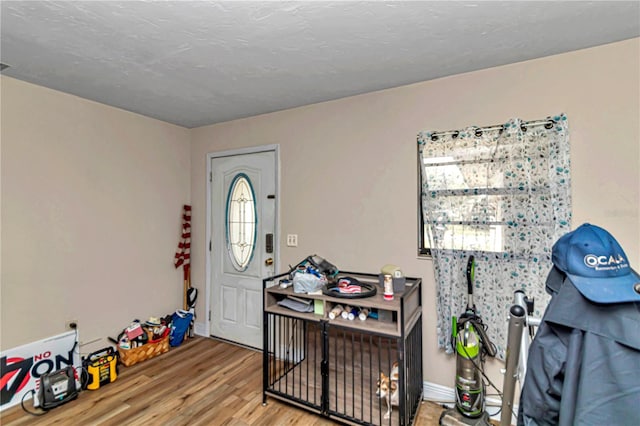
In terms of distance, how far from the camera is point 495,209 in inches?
84.6

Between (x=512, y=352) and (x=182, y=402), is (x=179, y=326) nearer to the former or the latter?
(x=182, y=402)

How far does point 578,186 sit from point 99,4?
296 cm

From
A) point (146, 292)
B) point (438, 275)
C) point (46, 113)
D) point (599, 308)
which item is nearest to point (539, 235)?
point (438, 275)

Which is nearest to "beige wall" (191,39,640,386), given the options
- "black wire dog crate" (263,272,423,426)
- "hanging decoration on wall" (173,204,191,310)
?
"hanging decoration on wall" (173,204,191,310)

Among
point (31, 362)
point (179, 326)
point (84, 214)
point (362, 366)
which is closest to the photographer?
point (362, 366)

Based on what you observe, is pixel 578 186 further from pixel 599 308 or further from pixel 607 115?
pixel 599 308

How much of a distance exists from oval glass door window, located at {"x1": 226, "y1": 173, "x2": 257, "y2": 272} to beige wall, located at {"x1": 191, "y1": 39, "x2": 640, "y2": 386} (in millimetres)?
413

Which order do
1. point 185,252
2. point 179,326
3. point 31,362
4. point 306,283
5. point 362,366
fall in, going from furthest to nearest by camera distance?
1. point 185,252
2. point 179,326
3. point 31,362
4. point 306,283
5. point 362,366

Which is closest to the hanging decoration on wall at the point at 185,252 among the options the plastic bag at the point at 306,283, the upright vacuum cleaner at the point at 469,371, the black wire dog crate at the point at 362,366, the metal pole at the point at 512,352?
the black wire dog crate at the point at 362,366

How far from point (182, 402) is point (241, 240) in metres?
1.58

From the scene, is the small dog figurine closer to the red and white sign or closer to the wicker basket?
the wicker basket

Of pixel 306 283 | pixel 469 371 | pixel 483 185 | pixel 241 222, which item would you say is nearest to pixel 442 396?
pixel 469 371

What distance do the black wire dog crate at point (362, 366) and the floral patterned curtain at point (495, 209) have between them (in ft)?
1.34

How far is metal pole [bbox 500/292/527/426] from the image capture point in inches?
43.9
